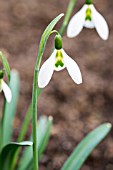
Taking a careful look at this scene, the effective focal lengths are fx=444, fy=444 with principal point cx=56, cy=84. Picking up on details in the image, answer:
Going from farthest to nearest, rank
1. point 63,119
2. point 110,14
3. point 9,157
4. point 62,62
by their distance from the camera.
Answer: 1. point 110,14
2. point 63,119
3. point 9,157
4. point 62,62

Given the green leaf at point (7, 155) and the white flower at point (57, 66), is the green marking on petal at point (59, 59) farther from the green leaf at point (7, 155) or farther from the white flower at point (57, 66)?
the green leaf at point (7, 155)

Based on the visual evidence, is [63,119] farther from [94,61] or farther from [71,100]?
[94,61]

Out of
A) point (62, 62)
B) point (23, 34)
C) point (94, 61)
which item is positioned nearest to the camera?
point (62, 62)

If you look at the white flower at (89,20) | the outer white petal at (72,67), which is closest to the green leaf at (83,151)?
the white flower at (89,20)

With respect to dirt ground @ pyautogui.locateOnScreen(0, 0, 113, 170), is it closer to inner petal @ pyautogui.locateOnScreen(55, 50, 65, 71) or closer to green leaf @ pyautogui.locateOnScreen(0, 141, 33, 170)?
green leaf @ pyautogui.locateOnScreen(0, 141, 33, 170)

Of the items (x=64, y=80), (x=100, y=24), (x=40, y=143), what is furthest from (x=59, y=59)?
(x=64, y=80)

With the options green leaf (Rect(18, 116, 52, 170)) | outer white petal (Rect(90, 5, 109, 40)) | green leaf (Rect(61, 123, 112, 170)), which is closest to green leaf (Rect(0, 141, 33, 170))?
green leaf (Rect(18, 116, 52, 170))

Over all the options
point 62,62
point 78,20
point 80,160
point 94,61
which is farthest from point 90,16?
point 94,61
